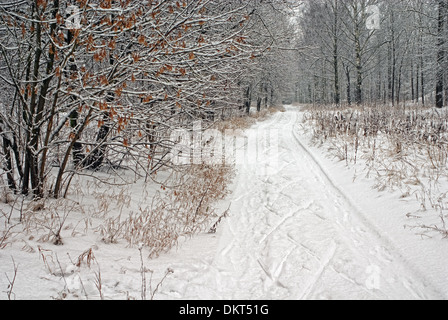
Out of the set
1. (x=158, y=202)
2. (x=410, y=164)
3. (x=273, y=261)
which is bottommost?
(x=273, y=261)

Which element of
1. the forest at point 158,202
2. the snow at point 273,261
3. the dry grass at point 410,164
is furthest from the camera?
the dry grass at point 410,164

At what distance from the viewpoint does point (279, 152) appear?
33.0ft

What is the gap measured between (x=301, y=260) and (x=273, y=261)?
0.31m

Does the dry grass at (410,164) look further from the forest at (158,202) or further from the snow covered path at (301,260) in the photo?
the snow covered path at (301,260)

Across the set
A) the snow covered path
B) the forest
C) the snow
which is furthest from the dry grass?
the snow covered path

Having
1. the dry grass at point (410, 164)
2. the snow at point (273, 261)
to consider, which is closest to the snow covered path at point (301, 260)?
the snow at point (273, 261)

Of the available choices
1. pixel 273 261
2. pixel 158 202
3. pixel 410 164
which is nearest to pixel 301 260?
pixel 273 261

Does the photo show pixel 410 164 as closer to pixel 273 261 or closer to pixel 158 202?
pixel 273 261

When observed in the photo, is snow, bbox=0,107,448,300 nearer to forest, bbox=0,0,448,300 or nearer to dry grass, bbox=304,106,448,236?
forest, bbox=0,0,448,300

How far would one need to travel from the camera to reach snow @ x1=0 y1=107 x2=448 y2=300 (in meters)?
2.43

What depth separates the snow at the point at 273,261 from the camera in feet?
7.97

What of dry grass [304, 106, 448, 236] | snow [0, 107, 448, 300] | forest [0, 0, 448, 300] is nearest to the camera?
snow [0, 107, 448, 300]

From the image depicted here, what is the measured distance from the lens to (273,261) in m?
3.12
